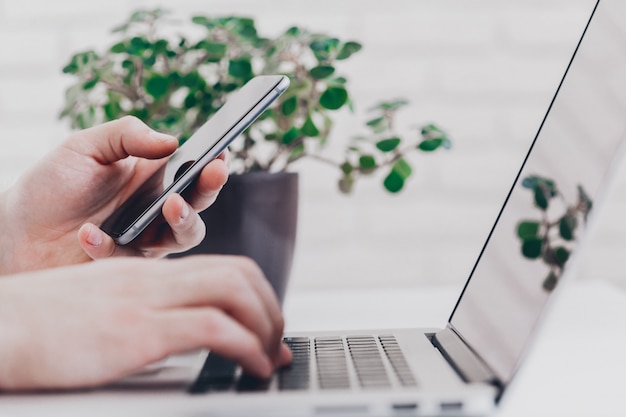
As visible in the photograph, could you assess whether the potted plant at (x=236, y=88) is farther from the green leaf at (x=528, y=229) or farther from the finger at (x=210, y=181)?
the green leaf at (x=528, y=229)

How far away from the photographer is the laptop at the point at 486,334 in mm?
356

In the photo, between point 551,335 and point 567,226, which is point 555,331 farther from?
point 567,226

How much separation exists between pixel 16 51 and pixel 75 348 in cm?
95

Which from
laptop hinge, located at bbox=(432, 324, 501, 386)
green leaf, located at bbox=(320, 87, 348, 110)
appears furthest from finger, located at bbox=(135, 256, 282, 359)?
green leaf, located at bbox=(320, 87, 348, 110)

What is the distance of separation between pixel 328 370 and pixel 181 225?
316 mm

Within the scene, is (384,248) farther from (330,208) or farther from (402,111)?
(402,111)

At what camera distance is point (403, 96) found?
1193 mm

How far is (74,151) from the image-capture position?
77 centimetres

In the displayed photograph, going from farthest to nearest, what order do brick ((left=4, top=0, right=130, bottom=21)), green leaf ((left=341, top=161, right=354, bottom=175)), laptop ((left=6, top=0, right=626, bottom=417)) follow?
brick ((left=4, top=0, right=130, bottom=21))
green leaf ((left=341, top=161, right=354, bottom=175))
laptop ((left=6, top=0, right=626, bottom=417))

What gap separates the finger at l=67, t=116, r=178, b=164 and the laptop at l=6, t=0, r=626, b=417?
0.86ft

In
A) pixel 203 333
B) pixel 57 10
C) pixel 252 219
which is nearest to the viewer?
pixel 203 333

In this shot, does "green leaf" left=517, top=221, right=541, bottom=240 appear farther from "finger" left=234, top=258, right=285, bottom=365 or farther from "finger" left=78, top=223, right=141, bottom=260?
"finger" left=78, top=223, right=141, bottom=260

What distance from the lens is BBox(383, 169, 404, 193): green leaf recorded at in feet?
2.49

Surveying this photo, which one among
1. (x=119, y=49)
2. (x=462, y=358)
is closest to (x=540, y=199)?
(x=462, y=358)
